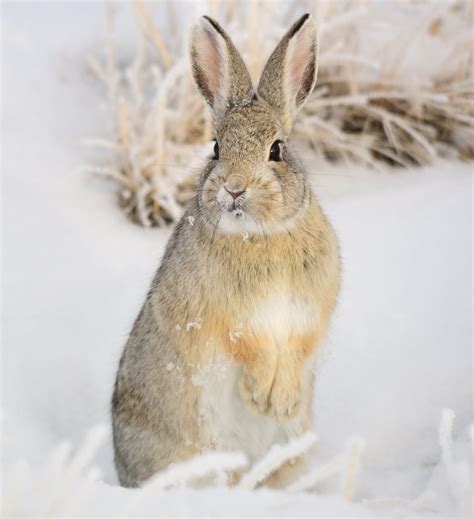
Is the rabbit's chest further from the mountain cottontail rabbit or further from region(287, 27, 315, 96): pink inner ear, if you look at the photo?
region(287, 27, 315, 96): pink inner ear

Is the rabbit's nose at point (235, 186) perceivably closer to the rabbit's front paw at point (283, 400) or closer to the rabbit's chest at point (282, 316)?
the rabbit's chest at point (282, 316)

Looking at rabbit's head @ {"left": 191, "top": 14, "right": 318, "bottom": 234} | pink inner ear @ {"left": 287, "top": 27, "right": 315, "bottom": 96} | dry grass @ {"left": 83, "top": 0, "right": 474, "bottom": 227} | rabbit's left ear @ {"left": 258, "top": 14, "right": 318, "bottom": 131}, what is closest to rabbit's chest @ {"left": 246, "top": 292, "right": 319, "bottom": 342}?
rabbit's head @ {"left": 191, "top": 14, "right": 318, "bottom": 234}

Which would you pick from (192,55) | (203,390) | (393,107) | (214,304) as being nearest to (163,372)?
(203,390)

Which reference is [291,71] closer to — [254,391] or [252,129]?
[252,129]

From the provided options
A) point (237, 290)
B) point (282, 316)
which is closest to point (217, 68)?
point (237, 290)

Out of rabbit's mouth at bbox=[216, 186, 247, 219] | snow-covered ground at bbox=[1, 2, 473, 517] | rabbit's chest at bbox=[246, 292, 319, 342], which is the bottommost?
snow-covered ground at bbox=[1, 2, 473, 517]

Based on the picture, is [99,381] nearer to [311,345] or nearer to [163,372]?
[163,372]
